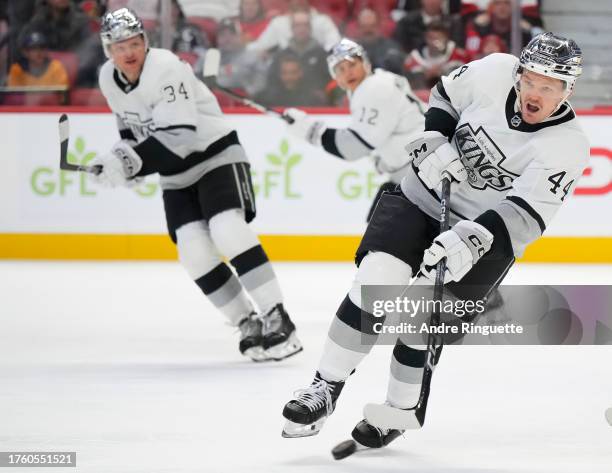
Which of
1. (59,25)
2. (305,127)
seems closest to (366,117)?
(305,127)

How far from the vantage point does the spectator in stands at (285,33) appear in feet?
23.5

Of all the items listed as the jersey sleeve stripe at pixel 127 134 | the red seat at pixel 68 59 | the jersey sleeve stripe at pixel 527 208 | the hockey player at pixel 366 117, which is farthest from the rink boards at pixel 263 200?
the jersey sleeve stripe at pixel 527 208

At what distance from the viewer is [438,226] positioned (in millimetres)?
2812

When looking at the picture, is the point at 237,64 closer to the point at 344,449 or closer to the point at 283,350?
the point at 283,350

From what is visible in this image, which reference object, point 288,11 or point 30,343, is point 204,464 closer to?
point 30,343

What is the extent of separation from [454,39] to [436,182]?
4694mm

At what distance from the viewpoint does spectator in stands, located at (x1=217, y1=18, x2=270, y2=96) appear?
716 centimetres

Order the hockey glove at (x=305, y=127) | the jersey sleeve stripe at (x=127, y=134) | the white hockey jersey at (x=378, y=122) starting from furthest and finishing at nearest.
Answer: the hockey glove at (x=305, y=127), the white hockey jersey at (x=378, y=122), the jersey sleeve stripe at (x=127, y=134)

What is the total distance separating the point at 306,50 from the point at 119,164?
3.24 metres

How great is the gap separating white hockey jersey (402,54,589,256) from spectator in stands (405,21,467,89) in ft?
14.4

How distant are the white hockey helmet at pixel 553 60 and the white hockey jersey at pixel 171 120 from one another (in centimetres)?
173

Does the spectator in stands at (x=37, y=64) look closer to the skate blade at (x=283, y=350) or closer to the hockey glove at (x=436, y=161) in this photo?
the skate blade at (x=283, y=350)

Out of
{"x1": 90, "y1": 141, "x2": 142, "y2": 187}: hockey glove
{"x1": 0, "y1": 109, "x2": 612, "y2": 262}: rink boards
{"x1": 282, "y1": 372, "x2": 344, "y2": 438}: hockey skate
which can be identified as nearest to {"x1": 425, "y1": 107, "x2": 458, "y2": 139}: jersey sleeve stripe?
{"x1": 282, "y1": 372, "x2": 344, "y2": 438}: hockey skate

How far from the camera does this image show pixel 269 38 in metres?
7.18
